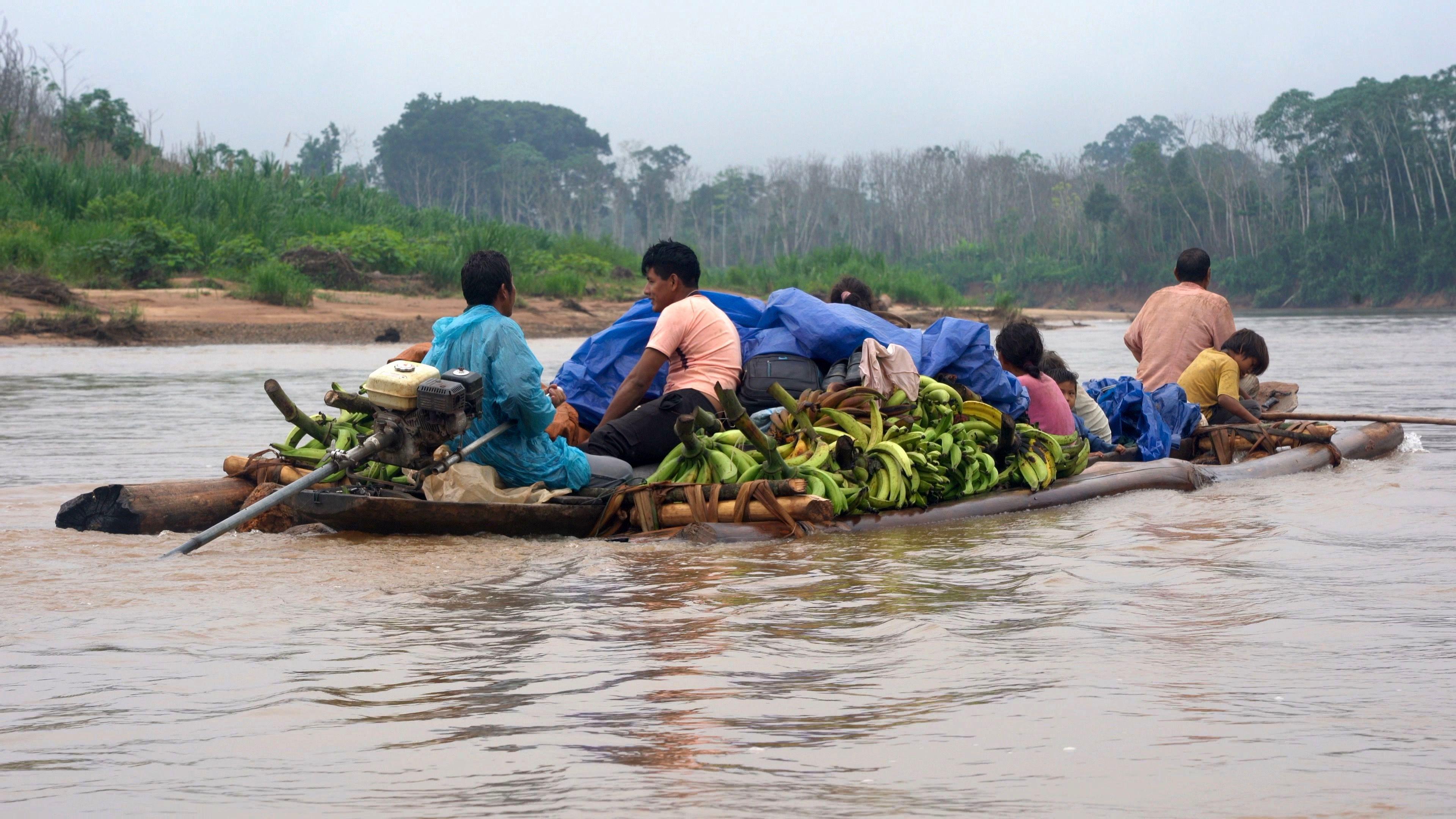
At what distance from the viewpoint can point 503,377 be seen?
16.6 ft

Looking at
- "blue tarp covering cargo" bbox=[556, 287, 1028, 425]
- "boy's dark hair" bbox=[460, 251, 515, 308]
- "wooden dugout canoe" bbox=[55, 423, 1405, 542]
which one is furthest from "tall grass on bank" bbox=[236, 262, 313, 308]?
"boy's dark hair" bbox=[460, 251, 515, 308]

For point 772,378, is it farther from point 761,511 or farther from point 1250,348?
point 1250,348

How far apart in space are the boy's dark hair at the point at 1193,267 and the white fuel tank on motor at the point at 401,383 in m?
4.83

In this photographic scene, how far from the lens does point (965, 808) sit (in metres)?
2.54

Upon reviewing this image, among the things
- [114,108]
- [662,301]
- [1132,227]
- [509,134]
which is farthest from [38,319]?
[509,134]

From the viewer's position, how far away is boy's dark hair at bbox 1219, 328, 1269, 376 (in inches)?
297

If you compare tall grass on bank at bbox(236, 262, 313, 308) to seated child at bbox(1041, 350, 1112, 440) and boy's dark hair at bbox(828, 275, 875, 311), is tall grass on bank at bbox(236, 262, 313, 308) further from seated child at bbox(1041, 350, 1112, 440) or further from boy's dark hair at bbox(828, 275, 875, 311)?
seated child at bbox(1041, 350, 1112, 440)

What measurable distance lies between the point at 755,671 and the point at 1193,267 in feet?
17.7

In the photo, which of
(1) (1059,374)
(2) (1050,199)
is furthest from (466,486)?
(2) (1050,199)

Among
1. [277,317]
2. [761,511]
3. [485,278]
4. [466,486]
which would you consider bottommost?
[761,511]

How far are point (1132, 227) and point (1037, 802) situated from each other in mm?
51033

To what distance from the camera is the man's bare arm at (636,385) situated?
5852 mm

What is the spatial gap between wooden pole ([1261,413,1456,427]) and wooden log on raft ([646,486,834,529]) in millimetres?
3864

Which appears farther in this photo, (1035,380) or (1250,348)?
(1250,348)
